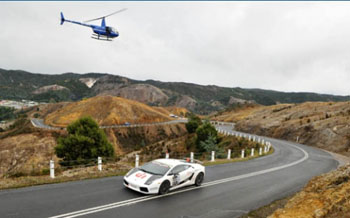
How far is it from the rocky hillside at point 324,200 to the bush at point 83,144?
88.2 ft

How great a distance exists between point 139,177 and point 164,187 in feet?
3.68

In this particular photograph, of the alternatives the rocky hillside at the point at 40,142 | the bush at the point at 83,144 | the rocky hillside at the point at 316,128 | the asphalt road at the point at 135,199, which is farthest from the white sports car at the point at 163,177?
the rocky hillside at the point at 316,128

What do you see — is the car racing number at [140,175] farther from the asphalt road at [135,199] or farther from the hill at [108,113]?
the hill at [108,113]

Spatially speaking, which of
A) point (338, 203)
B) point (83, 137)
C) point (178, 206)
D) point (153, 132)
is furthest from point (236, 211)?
point (153, 132)

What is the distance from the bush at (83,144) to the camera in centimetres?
3131

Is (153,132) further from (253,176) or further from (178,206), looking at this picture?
(178,206)

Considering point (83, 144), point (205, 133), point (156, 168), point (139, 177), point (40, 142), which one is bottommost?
point (40, 142)

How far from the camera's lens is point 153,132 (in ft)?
251

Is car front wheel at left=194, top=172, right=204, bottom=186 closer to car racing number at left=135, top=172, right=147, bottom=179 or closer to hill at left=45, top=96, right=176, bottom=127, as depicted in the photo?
car racing number at left=135, top=172, right=147, bottom=179

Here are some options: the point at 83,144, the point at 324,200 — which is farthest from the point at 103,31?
the point at 324,200

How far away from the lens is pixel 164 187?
30.1ft

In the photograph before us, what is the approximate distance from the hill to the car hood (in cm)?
7100

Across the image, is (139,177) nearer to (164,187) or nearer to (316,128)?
(164,187)

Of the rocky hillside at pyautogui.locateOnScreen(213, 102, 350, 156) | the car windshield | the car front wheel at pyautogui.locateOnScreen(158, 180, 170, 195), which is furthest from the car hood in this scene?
the rocky hillside at pyautogui.locateOnScreen(213, 102, 350, 156)
